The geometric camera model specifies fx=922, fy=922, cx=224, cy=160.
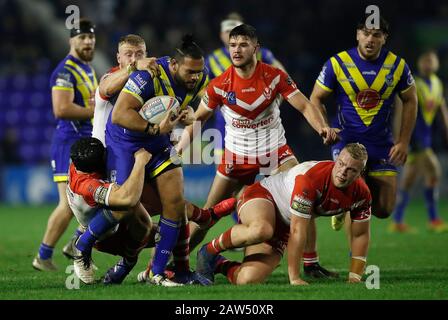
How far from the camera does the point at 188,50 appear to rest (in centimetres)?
746

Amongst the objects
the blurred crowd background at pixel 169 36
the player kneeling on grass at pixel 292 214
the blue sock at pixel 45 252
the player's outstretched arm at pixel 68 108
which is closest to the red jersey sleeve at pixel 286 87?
the player kneeling on grass at pixel 292 214

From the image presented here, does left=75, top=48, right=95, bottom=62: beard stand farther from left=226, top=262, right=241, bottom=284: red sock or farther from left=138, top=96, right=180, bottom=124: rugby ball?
left=226, top=262, right=241, bottom=284: red sock

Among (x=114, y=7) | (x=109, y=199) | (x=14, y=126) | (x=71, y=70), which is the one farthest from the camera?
(x=114, y=7)

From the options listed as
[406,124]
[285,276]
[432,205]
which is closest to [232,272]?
[285,276]

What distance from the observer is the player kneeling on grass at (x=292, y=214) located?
7.46m

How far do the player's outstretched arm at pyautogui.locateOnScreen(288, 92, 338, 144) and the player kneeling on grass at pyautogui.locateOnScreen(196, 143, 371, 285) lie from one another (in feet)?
0.96

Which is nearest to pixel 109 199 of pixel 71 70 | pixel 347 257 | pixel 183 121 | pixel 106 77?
pixel 183 121

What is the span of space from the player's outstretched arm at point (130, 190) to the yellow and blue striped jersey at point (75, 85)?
2.52 m

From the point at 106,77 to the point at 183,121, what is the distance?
1.14m

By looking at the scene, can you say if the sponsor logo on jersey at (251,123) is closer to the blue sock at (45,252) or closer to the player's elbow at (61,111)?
the player's elbow at (61,111)

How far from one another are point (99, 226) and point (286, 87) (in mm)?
2163

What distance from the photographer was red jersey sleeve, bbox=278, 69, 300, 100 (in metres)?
8.34

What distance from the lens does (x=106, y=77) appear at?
823cm
